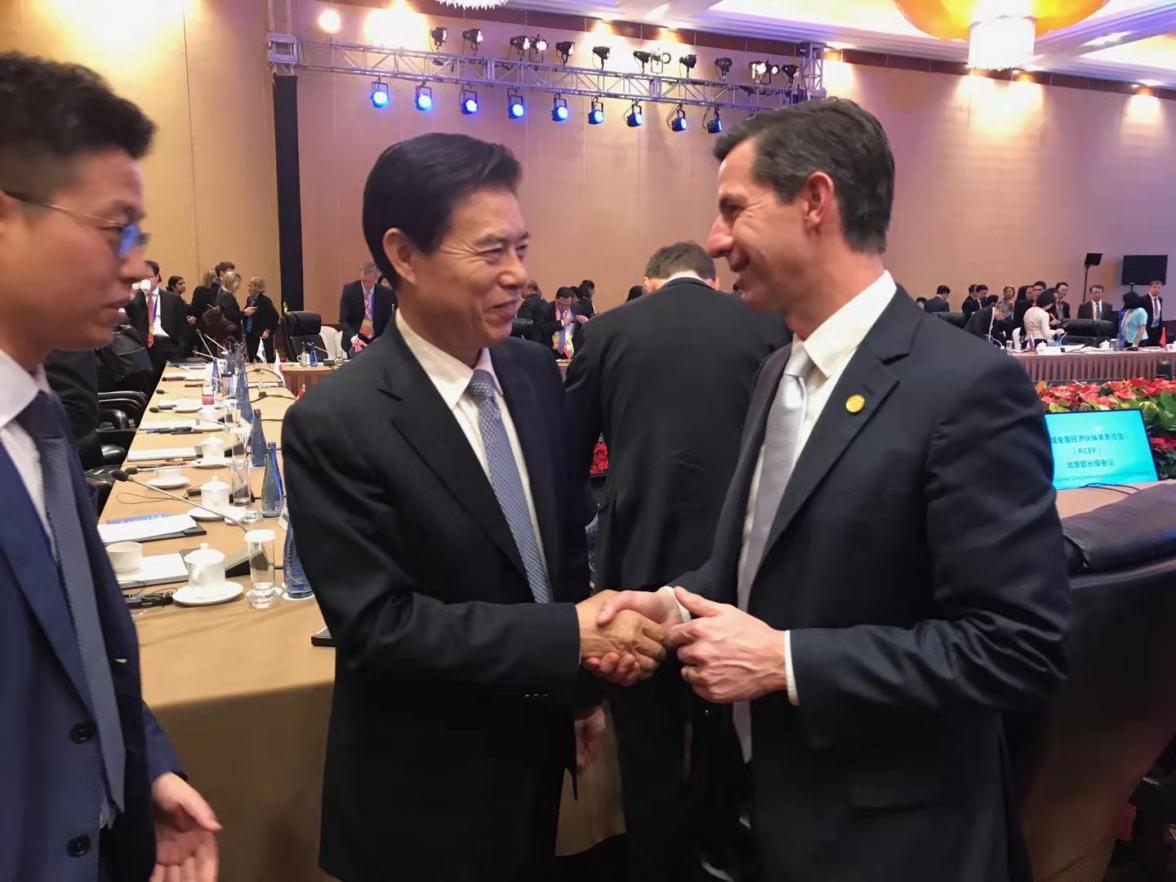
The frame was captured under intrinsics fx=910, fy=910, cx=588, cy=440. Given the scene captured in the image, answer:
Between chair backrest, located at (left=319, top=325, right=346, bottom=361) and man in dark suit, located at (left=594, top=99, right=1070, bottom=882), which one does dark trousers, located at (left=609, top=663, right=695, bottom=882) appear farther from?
chair backrest, located at (left=319, top=325, right=346, bottom=361)

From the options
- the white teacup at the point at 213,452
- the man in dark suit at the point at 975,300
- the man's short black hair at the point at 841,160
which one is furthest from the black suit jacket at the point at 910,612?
the man in dark suit at the point at 975,300

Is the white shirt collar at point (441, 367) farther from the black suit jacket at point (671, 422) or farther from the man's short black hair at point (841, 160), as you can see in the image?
the black suit jacket at point (671, 422)

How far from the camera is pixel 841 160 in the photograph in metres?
1.25

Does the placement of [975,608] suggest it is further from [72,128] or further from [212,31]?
[212,31]

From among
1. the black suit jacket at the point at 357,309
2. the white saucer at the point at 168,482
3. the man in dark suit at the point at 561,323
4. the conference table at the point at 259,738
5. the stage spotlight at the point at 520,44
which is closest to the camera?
the conference table at the point at 259,738

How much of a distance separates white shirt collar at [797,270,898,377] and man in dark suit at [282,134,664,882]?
1.53 ft

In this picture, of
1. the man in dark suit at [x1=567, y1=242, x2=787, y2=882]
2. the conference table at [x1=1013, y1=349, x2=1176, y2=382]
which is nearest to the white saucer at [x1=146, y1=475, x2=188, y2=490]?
the man in dark suit at [x1=567, y1=242, x2=787, y2=882]

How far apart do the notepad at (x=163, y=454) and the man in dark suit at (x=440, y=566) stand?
2.74 metres

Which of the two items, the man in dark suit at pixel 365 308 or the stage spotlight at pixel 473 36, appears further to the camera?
the stage spotlight at pixel 473 36

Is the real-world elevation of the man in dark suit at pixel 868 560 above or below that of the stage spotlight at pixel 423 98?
below

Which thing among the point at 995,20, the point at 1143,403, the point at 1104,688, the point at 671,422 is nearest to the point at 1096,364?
the point at 995,20

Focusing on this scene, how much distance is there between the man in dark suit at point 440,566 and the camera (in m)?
1.23

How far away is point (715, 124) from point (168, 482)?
1135cm

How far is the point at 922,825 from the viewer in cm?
118
